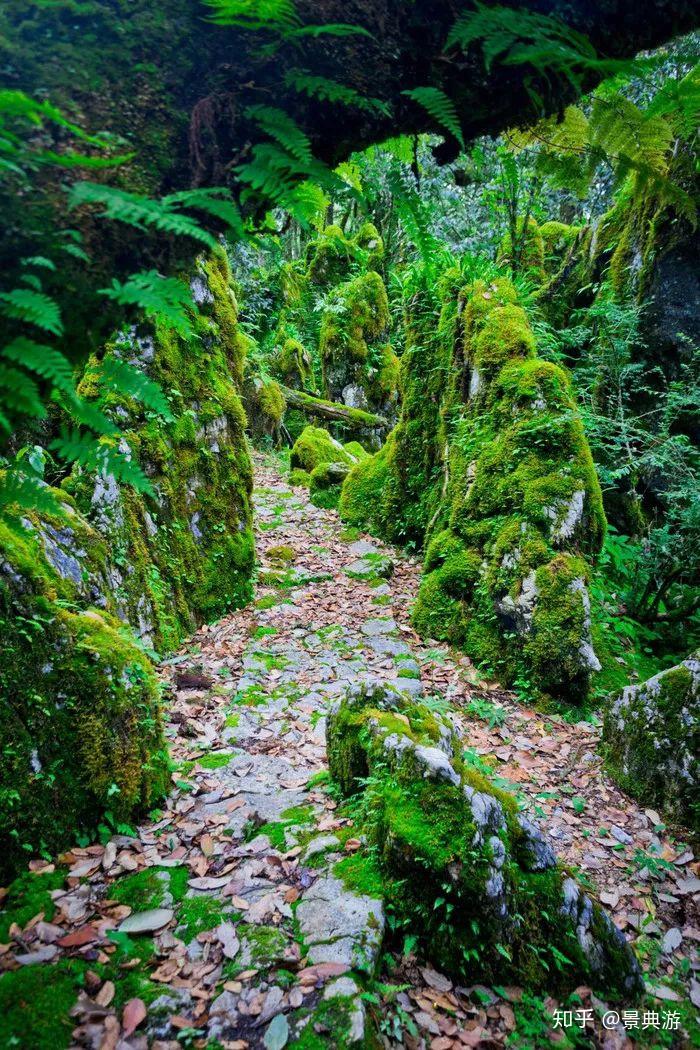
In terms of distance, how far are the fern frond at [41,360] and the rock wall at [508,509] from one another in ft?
17.1

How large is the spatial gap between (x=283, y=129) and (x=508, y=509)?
5281mm

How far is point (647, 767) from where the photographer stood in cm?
441

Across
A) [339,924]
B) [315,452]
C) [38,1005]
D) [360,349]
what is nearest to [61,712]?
[38,1005]

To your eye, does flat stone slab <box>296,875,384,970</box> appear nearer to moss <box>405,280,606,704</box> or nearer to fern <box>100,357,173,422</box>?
fern <box>100,357,173,422</box>

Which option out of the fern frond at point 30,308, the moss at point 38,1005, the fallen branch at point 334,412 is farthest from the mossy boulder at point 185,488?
the fallen branch at point 334,412

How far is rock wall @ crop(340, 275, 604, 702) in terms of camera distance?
18.0ft

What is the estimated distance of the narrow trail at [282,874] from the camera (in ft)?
7.85

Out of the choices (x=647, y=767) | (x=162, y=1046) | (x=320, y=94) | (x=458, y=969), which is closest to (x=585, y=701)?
(x=647, y=767)

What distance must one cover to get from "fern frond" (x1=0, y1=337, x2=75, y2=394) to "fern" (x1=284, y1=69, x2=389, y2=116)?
0.98m

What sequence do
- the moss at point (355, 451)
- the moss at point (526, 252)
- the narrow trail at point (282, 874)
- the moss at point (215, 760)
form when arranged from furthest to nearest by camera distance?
the moss at point (355, 451)
the moss at point (526, 252)
the moss at point (215, 760)
the narrow trail at point (282, 874)

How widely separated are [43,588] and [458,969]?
3.23 metres

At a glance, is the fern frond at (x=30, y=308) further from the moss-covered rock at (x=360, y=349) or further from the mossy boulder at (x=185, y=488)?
the moss-covered rock at (x=360, y=349)

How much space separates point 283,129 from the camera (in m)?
1.44

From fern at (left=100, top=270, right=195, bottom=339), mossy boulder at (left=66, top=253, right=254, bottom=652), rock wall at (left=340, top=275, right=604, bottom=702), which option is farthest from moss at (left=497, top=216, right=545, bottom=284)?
fern at (left=100, top=270, right=195, bottom=339)
